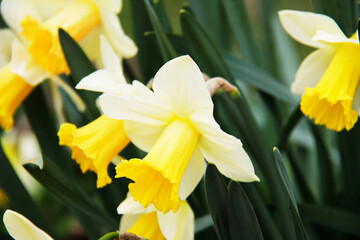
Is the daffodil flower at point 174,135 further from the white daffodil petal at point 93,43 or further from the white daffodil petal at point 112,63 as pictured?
the white daffodil petal at point 93,43

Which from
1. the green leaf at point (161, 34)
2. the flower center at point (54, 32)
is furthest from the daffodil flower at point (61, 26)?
the green leaf at point (161, 34)

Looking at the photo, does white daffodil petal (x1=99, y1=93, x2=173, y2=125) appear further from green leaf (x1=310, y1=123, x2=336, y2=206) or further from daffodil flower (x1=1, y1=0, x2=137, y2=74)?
green leaf (x1=310, y1=123, x2=336, y2=206)

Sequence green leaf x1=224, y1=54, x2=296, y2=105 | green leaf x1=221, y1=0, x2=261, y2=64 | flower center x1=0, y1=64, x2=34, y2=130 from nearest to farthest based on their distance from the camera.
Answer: flower center x1=0, y1=64, x2=34, y2=130 → green leaf x1=224, y1=54, x2=296, y2=105 → green leaf x1=221, y1=0, x2=261, y2=64

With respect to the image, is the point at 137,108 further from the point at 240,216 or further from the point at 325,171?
the point at 325,171

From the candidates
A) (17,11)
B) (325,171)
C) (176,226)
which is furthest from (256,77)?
(17,11)

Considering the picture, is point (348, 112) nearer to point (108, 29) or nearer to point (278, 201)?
point (278, 201)

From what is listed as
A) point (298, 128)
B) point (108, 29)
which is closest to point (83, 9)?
point (108, 29)

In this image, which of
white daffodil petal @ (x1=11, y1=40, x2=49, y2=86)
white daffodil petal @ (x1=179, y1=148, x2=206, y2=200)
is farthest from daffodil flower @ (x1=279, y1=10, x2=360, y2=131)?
white daffodil petal @ (x1=11, y1=40, x2=49, y2=86)
